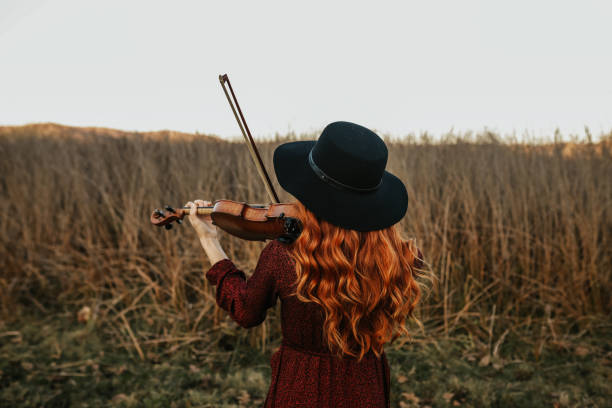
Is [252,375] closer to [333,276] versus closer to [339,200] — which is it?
[333,276]

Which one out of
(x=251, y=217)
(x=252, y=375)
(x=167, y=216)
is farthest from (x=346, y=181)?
(x=252, y=375)

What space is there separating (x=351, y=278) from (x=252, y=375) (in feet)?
8.01

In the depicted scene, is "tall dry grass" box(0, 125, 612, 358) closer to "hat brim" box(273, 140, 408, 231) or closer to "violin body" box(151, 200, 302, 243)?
"violin body" box(151, 200, 302, 243)

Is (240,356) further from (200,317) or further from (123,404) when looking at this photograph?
(123,404)

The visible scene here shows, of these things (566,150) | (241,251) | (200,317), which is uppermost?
Answer: (566,150)

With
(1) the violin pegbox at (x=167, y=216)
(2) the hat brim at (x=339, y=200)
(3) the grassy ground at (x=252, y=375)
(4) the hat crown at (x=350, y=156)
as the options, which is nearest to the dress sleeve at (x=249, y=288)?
(2) the hat brim at (x=339, y=200)

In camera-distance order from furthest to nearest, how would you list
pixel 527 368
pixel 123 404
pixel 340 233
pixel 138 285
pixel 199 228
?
pixel 138 285 < pixel 527 368 < pixel 123 404 < pixel 199 228 < pixel 340 233

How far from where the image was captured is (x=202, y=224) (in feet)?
5.45

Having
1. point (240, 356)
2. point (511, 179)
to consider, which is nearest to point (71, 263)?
point (240, 356)

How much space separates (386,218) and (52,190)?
575 centimetres

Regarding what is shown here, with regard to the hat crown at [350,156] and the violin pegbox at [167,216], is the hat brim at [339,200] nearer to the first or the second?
the hat crown at [350,156]

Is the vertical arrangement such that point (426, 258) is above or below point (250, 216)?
below

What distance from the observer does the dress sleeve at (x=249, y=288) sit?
143 centimetres

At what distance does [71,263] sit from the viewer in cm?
516
